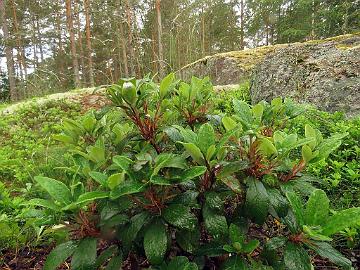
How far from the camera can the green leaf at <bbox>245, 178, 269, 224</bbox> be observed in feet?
2.96

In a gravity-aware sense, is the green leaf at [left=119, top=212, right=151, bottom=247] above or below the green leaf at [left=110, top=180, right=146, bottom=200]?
below

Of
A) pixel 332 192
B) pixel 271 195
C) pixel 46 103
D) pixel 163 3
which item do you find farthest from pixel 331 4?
pixel 271 195

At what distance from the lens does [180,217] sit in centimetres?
89

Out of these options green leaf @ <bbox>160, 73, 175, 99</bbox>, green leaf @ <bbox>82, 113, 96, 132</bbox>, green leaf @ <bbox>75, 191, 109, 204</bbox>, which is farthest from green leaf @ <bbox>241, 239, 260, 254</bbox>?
green leaf @ <bbox>82, 113, 96, 132</bbox>

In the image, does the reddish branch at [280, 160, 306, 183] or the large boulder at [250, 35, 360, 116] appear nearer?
the reddish branch at [280, 160, 306, 183]

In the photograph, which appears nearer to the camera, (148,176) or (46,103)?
(148,176)

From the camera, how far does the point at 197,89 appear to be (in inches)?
55.7

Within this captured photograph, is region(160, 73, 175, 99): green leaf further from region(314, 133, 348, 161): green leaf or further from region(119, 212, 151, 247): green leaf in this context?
region(314, 133, 348, 161): green leaf

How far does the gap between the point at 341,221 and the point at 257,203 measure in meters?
0.24

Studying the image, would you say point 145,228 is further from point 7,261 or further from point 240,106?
point 7,261

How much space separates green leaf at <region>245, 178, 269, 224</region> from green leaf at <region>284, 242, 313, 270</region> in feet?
0.38

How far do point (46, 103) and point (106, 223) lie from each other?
15.8 ft

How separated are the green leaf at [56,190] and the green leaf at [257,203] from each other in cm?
58

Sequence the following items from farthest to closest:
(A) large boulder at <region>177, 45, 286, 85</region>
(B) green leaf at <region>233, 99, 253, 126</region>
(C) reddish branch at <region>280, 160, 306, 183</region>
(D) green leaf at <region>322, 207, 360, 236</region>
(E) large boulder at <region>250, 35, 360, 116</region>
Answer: (A) large boulder at <region>177, 45, 286, 85</region> < (E) large boulder at <region>250, 35, 360, 116</region> < (B) green leaf at <region>233, 99, 253, 126</region> < (C) reddish branch at <region>280, 160, 306, 183</region> < (D) green leaf at <region>322, 207, 360, 236</region>
